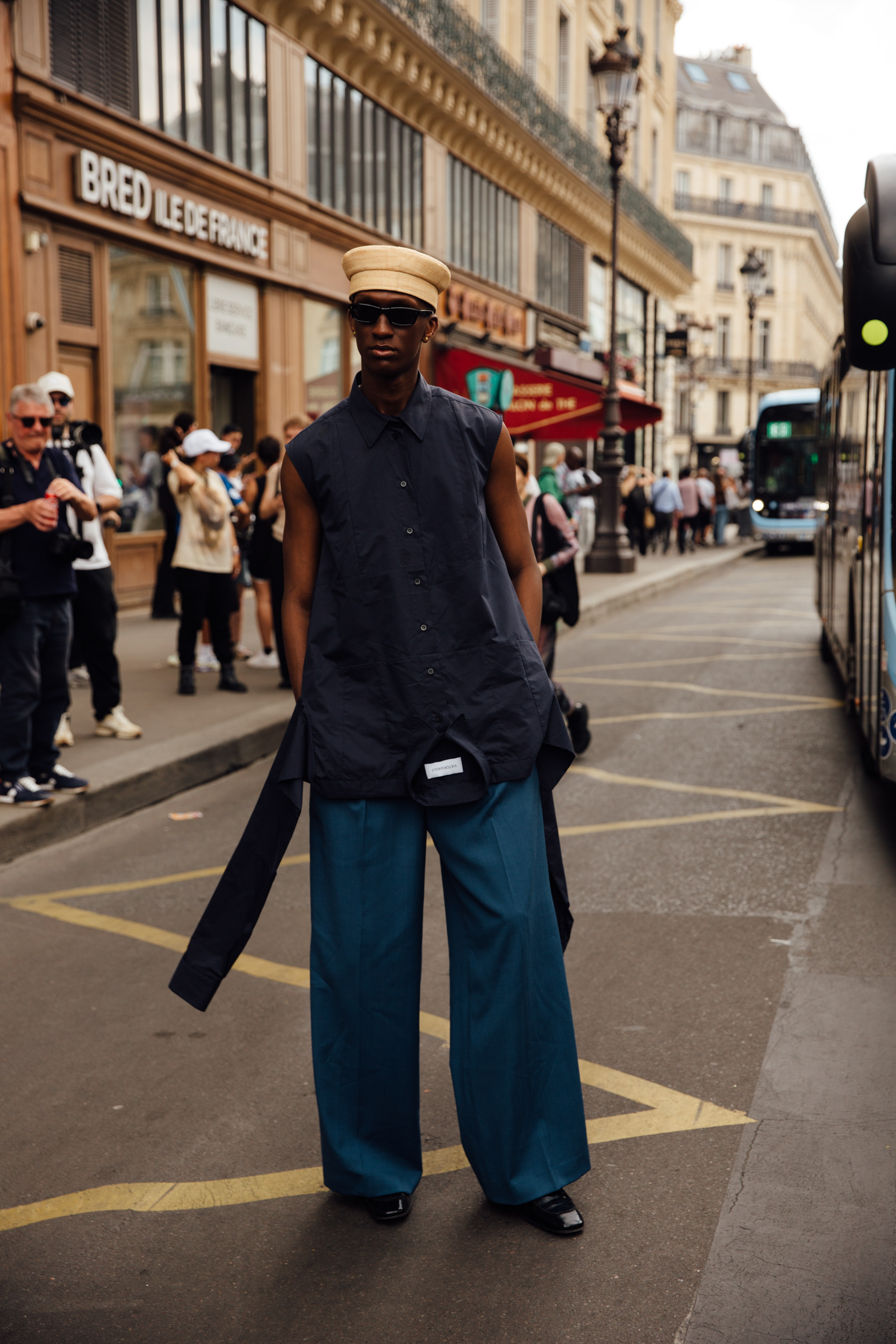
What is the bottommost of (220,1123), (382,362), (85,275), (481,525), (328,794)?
(220,1123)

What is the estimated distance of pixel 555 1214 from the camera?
2.81 meters

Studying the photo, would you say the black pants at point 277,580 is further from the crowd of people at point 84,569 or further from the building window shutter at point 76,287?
the building window shutter at point 76,287

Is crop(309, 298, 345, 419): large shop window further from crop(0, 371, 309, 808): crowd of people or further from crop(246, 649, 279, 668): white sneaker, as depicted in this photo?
crop(246, 649, 279, 668): white sneaker

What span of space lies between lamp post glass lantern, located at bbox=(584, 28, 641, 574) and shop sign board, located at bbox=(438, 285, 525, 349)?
9.41ft

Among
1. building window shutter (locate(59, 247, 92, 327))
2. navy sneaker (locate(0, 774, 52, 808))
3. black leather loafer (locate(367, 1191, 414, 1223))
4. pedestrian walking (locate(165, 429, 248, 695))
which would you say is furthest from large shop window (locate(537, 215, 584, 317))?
black leather loafer (locate(367, 1191, 414, 1223))

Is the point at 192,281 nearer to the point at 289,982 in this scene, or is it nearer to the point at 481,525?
the point at 289,982

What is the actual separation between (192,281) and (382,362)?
13561 millimetres

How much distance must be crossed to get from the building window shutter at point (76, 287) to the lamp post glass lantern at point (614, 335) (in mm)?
8583

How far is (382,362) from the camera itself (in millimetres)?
2715

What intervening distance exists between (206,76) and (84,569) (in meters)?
9.92

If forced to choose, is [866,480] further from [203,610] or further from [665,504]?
[665,504]

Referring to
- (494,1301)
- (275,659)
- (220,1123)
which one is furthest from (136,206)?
(494,1301)

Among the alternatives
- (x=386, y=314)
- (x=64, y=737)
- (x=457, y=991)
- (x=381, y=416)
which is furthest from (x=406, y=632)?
(x=64, y=737)

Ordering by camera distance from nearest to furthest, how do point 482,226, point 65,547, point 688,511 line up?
point 65,547, point 482,226, point 688,511
